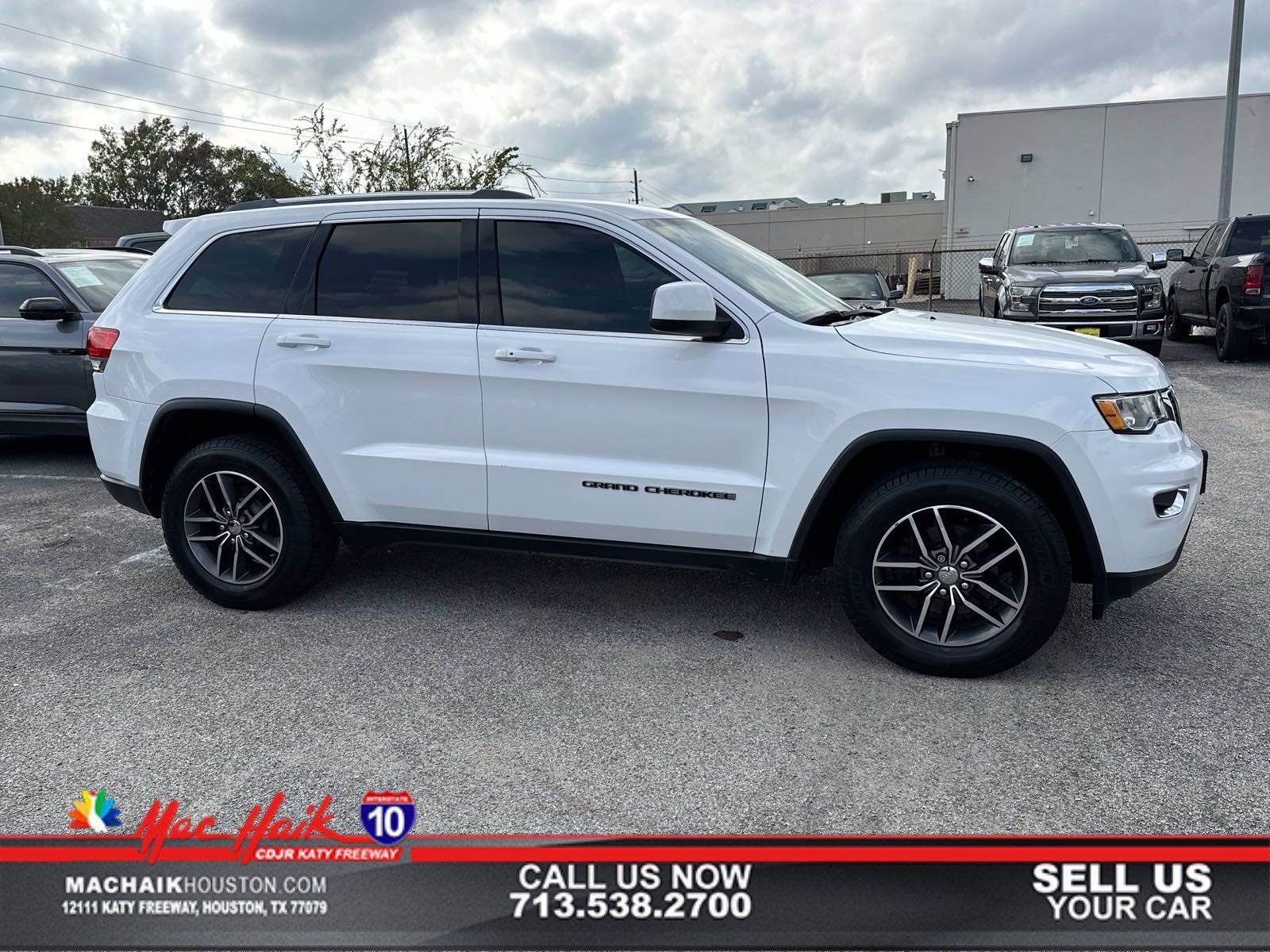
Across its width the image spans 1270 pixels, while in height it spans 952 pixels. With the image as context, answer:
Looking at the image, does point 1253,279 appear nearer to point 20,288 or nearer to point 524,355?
point 524,355

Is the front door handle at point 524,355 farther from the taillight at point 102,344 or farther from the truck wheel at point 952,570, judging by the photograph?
the taillight at point 102,344

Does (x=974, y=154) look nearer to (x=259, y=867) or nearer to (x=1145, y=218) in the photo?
(x=1145, y=218)

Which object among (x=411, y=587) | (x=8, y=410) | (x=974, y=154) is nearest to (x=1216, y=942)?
(x=411, y=587)

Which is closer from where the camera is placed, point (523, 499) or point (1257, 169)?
point (523, 499)

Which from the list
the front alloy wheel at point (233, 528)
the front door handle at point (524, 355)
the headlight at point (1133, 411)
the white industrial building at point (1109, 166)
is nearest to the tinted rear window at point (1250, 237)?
the headlight at point (1133, 411)

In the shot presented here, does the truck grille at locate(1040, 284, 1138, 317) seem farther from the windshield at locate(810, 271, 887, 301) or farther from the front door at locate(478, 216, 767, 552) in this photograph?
the front door at locate(478, 216, 767, 552)

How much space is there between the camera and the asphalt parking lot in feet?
10.3

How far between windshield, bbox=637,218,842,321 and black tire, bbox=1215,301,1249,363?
10.2 metres

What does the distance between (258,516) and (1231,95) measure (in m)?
19.4

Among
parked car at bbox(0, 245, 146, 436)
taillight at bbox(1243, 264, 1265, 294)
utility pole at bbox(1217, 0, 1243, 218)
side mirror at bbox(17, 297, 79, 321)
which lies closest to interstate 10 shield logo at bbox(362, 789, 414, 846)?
parked car at bbox(0, 245, 146, 436)

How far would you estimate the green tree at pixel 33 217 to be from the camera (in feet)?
147

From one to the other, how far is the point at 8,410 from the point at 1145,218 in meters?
26.4

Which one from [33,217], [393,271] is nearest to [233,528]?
[393,271]

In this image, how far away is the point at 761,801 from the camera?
3.13 meters
